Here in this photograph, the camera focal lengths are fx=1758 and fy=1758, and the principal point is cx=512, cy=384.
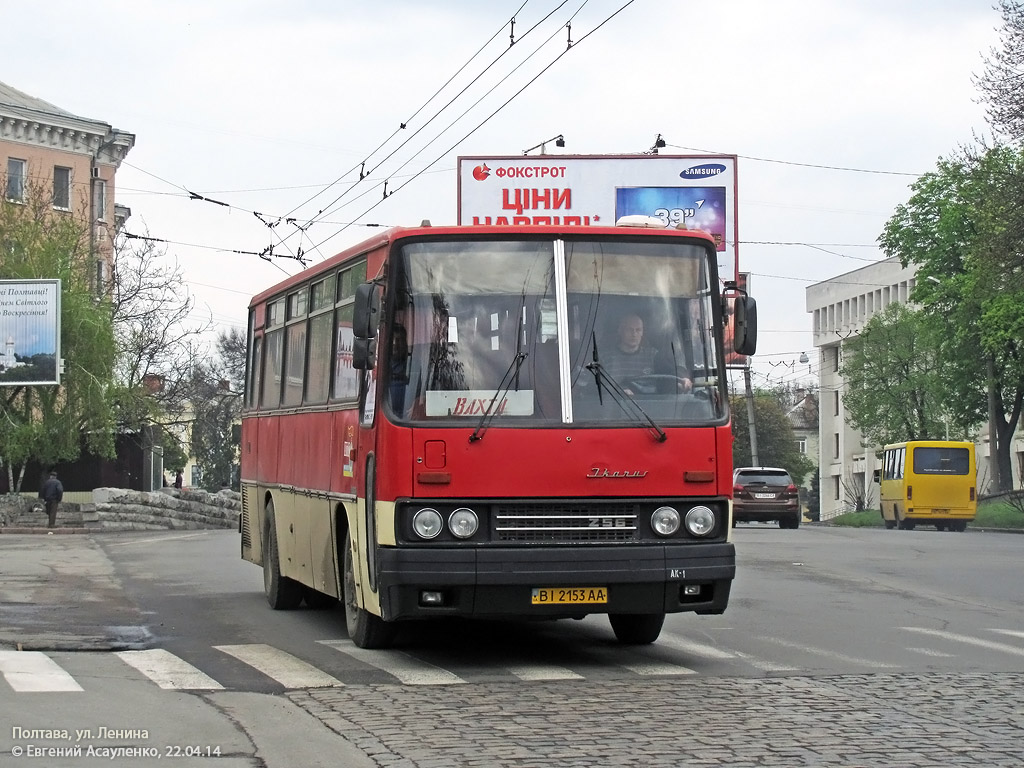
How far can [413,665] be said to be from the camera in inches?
456

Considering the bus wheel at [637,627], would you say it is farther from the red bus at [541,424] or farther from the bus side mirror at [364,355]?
the bus side mirror at [364,355]

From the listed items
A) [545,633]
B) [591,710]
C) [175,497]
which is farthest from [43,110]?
[591,710]

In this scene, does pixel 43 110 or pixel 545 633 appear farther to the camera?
pixel 43 110

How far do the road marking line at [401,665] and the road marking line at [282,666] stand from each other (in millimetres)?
416

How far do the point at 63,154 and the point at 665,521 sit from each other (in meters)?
62.8

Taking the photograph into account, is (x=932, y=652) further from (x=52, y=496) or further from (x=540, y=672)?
(x=52, y=496)

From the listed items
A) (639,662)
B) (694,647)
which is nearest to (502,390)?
(639,662)

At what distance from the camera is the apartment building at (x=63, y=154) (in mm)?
68312

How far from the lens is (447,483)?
11172mm

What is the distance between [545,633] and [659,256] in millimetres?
3643

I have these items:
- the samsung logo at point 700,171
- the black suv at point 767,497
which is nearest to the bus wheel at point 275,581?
the black suv at point 767,497

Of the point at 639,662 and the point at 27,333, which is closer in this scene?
the point at 639,662

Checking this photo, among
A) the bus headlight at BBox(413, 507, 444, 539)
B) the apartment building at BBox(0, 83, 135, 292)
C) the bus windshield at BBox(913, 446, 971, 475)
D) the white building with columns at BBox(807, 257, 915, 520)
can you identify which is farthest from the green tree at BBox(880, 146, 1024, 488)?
the bus headlight at BBox(413, 507, 444, 539)

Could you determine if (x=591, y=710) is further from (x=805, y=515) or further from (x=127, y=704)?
(x=805, y=515)
